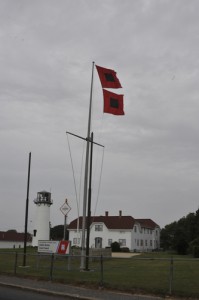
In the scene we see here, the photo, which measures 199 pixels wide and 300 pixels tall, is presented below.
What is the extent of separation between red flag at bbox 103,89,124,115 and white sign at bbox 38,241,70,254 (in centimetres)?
747

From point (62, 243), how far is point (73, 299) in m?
11.1

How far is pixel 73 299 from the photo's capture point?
13.7m

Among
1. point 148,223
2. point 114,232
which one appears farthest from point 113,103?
point 148,223

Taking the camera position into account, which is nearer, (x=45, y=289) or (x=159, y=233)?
(x=45, y=289)

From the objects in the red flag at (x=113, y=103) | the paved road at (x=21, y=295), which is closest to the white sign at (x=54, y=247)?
the red flag at (x=113, y=103)

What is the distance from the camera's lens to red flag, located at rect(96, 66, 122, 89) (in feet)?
77.8

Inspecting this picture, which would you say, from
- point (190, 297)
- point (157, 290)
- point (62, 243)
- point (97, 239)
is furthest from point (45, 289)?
point (97, 239)

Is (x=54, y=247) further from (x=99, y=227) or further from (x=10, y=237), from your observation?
(x=10, y=237)

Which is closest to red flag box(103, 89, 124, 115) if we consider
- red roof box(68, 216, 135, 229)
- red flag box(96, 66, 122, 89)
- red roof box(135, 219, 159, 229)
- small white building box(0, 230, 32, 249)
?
red flag box(96, 66, 122, 89)

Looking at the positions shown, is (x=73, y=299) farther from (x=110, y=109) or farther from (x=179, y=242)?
(x=179, y=242)

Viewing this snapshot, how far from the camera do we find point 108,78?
78.4 feet

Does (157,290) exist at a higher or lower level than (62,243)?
lower

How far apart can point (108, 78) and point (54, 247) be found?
32.0ft

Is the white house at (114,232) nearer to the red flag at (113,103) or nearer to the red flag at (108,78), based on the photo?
the red flag at (113,103)
